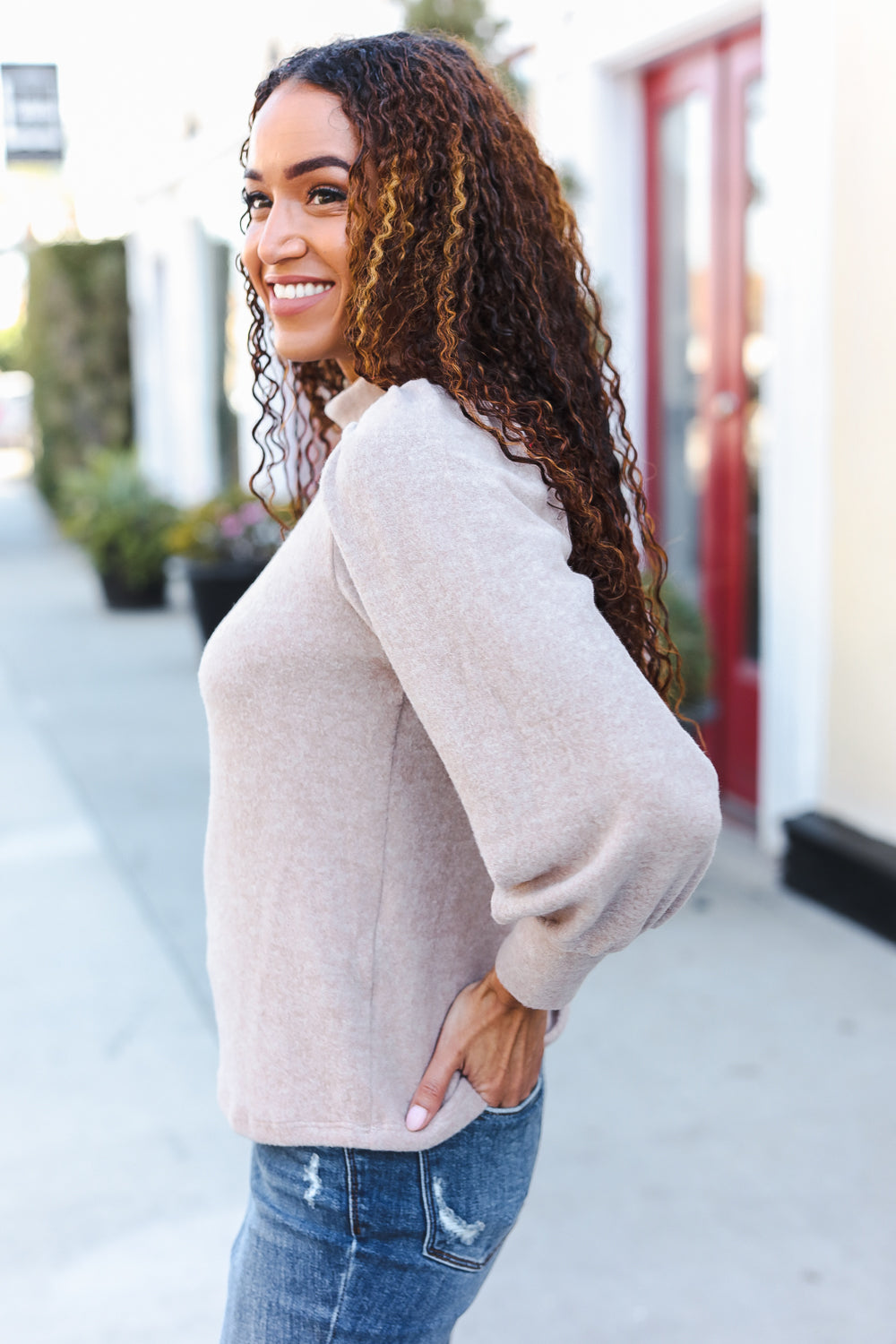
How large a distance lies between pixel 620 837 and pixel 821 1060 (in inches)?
93.3

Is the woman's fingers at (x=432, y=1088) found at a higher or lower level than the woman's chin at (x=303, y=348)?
lower

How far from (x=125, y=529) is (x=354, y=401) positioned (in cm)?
871

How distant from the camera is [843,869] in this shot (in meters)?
3.84

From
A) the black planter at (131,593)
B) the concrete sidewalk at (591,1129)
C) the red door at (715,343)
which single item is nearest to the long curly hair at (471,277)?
the concrete sidewalk at (591,1129)

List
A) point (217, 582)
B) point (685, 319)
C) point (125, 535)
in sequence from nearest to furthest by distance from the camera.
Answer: point (685, 319)
point (217, 582)
point (125, 535)

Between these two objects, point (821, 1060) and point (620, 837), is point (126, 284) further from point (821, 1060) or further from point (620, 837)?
point (620, 837)

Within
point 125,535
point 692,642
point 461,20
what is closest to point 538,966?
point 692,642

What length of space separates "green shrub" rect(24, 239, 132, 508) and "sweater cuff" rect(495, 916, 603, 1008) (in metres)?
13.2

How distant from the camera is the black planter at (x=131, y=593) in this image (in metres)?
9.77

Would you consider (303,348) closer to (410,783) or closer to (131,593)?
(410,783)

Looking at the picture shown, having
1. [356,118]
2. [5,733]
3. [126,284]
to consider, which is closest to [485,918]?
[356,118]

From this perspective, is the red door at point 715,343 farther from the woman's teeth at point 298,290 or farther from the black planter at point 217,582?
the woman's teeth at point 298,290

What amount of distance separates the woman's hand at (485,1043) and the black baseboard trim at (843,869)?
8.74 ft

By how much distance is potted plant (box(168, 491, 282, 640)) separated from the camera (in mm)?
6988
